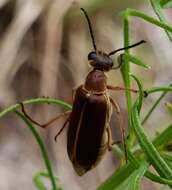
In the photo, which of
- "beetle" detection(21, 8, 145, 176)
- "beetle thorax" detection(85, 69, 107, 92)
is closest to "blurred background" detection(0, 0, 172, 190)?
"beetle thorax" detection(85, 69, 107, 92)

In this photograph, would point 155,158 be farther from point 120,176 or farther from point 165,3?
point 165,3

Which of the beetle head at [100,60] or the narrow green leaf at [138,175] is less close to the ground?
the beetle head at [100,60]

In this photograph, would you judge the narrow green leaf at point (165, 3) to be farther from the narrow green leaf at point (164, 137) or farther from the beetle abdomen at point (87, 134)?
the beetle abdomen at point (87, 134)

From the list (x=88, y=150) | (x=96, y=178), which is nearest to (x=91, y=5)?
(x=96, y=178)

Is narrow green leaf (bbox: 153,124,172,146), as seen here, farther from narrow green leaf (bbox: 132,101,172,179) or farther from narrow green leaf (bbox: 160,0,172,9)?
narrow green leaf (bbox: 160,0,172,9)

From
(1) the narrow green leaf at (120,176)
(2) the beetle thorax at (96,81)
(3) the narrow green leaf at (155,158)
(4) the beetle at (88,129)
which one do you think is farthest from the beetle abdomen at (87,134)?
(3) the narrow green leaf at (155,158)
